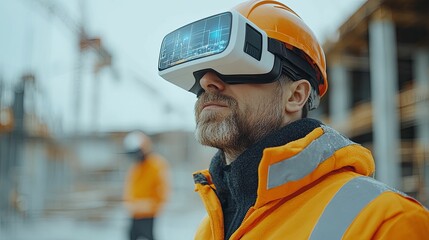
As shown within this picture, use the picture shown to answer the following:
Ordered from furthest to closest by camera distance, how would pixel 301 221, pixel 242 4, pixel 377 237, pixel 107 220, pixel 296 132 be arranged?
pixel 107 220, pixel 242 4, pixel 296 132, pixel 301 221, pixel 377 237

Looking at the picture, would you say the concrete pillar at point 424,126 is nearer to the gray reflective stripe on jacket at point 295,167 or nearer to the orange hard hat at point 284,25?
the orange hard hat at point 284,25

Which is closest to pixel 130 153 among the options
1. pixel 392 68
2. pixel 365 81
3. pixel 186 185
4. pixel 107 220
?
pixel 107 220

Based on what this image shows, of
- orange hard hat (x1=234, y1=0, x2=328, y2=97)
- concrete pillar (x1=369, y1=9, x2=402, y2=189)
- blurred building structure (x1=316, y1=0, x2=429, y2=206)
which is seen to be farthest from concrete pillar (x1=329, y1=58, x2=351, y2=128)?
orange hard hat (x1=234, y1=0, x2=328, y2=97)

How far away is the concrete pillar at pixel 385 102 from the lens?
38.7 ft

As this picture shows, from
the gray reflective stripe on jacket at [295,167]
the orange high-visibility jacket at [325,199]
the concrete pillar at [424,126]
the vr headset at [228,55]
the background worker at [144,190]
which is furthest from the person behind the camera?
the concrete pillar at [424,126]

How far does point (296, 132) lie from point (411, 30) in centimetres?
1503

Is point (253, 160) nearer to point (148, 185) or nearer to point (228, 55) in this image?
point (228, 55)

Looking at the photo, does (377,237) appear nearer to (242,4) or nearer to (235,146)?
(235,146)

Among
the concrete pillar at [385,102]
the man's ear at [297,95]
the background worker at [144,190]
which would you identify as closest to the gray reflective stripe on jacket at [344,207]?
the man's ear at [297,95]

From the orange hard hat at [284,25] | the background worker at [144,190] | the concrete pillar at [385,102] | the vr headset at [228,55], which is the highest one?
the concrete pillar at [385,102]

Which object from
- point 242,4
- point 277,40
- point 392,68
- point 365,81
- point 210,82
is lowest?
point 210,82

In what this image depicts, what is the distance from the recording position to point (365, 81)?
68.6 ft

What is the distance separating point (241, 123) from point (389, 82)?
1204 cm

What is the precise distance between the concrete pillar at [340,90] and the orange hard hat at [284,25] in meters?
16.6
